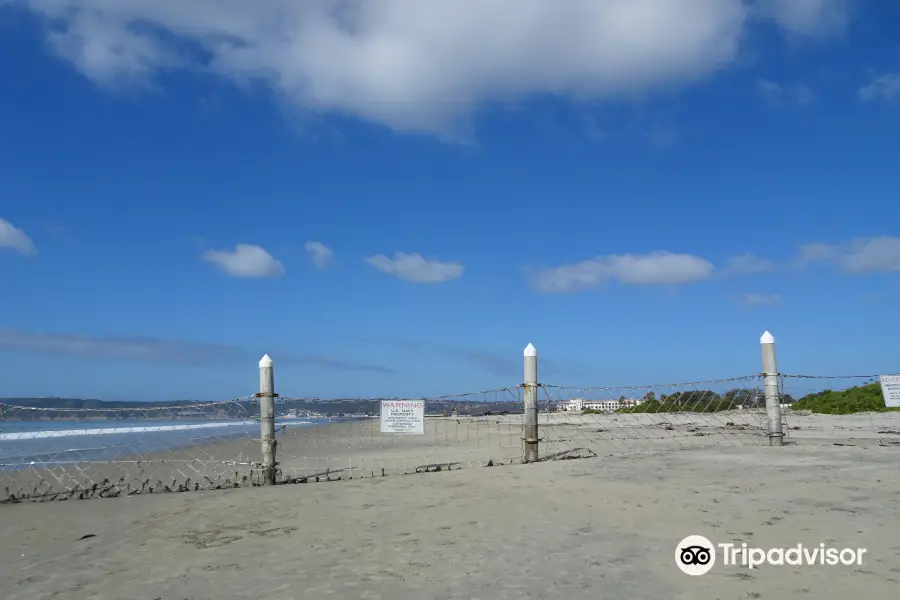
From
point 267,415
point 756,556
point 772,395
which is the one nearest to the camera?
point 756,556

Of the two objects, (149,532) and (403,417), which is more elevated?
(403,417)

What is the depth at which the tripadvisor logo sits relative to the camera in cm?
521

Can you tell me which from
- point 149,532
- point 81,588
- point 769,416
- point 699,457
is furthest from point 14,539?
point 769,416

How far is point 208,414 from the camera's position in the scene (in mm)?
12242

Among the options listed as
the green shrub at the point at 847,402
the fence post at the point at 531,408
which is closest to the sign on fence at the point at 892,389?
the fence post at the point at 531,408

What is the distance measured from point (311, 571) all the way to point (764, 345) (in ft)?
35.1

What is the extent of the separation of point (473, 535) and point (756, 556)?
8.51 ft

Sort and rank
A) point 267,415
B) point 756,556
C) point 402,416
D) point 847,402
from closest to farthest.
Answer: point 756,556 < point 267,415 < point 402,416 < point 847,402

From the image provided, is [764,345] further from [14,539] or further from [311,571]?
[14,539]

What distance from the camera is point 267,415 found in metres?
10.7

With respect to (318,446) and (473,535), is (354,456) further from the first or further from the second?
(473,535)

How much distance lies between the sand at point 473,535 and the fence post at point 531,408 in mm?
1608

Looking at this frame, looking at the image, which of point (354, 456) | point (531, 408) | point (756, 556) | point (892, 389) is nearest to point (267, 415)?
point (531, 408)

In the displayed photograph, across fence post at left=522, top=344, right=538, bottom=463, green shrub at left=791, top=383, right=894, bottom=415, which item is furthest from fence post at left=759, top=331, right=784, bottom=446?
green shrub at left=791, top=383, right=894, bottom=415
